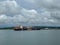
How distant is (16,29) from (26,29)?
571 inches

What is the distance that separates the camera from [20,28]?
167 metres

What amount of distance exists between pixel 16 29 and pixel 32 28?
18.6 meters

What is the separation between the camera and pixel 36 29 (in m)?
182

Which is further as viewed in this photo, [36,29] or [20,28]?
[36,29]

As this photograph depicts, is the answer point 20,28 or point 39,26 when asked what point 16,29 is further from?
point 39,26

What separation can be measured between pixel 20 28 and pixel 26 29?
1437cm

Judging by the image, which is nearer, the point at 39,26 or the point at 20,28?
the point at 20,28

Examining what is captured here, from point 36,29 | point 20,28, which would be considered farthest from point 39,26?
point 20,28

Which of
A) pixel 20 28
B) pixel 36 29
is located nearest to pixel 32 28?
pixel 36 29

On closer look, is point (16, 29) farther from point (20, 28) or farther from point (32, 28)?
point (32, 28)

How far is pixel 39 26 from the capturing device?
177375mm

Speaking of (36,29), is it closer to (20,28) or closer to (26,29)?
(26,29)

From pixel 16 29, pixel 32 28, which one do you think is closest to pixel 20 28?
pixel 16 29

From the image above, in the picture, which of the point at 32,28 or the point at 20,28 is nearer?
the point at 20,28
